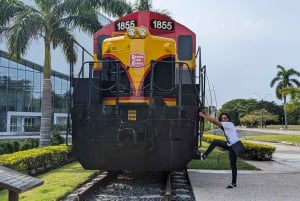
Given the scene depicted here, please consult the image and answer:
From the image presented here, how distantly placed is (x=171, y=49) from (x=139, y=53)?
2.95 ft

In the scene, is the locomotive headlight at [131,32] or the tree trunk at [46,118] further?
the tree trunk at [46,118]

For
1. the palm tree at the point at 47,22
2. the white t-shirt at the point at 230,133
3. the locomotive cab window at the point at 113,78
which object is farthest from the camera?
the palm tree at the point at 47,22

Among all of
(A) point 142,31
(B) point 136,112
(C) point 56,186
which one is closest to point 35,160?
(C) point 56,186

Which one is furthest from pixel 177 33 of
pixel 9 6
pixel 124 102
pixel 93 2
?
pixel 9 6

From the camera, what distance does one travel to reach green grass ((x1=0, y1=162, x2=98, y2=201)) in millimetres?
8930

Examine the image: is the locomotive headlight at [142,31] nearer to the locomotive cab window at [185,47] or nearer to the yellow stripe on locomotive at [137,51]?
the yellow stripe on locomotive at [137,51]

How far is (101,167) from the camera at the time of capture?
9.92 meters

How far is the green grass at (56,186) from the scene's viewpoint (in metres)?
8.93

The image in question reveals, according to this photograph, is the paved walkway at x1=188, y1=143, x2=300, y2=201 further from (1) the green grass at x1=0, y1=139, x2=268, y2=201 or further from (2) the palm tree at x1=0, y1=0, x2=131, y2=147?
(2) the palm tree at x1=0, y1=0, x2=131, y2=147

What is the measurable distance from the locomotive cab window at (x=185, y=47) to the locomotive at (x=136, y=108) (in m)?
0.19

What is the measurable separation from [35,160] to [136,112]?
16.6ft

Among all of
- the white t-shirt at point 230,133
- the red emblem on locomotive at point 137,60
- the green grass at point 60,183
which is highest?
the red emblem on locomotive at point 137,60

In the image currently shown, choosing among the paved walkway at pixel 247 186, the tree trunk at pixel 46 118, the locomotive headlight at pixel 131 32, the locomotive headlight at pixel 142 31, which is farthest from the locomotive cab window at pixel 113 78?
the tree trunk at pixel 46 118

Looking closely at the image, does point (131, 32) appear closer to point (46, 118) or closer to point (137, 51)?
point (137, 51)
